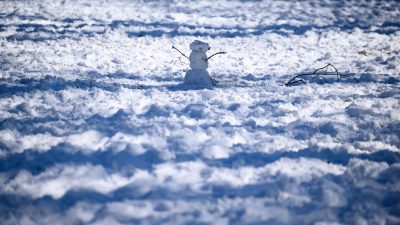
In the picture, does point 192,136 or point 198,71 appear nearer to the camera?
point 192,136

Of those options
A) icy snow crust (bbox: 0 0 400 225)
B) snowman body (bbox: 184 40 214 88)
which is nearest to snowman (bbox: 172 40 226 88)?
snowman body (bbox: 184 40 214 88)

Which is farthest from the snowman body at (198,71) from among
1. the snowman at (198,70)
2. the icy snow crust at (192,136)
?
the icy snow crust at (192,136)

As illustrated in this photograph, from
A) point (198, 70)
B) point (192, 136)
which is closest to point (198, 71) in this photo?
point (198, 70)

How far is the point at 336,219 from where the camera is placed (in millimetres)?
1961

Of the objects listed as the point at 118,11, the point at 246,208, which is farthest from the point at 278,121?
the point at 118,11

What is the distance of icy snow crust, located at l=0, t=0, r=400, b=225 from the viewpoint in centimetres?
205

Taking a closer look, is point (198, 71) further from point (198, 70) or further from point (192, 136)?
point (192, 136)

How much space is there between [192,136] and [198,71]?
55.5 inches

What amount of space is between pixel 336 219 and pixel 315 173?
43 cm

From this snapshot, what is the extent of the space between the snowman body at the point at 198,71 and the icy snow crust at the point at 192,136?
15cm

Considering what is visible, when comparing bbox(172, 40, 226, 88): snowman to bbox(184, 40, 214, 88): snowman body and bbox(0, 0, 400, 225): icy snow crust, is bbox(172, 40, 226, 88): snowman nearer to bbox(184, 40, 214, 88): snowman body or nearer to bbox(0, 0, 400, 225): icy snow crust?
bbox(184, 40, 214, 88): snowman body

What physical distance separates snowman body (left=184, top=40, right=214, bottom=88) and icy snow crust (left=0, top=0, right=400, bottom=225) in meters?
0.15

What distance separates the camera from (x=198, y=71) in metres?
3.98

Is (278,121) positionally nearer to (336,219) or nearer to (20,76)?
(336,219)
